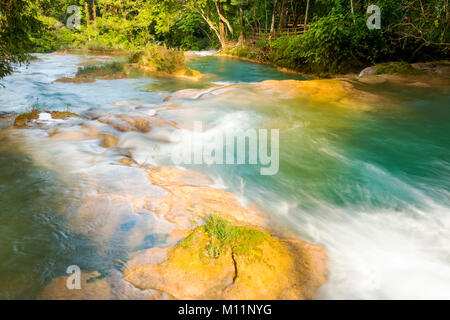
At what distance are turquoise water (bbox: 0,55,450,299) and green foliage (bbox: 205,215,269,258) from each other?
2.14ft

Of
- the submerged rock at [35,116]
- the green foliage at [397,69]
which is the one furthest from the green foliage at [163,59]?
the green foliage at [397,69]

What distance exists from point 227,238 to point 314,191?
2065 millimetres

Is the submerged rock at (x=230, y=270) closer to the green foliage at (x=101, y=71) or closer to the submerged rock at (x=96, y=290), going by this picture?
the submerged rock at (x=96, y=290)

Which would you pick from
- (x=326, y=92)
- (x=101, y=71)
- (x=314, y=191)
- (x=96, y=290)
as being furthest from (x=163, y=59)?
(x=96, y=290)

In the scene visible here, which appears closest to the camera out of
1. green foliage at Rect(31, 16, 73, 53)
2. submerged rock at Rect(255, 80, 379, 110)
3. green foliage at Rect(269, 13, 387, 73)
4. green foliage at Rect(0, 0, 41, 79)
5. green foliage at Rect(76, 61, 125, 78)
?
green foliage at Rect(0, 0, 41, 79)

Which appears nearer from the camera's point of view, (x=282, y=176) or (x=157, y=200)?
(x=157, y=200)

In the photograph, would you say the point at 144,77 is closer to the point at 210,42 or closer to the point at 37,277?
the point at 37,277

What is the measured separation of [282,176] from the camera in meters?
4.64

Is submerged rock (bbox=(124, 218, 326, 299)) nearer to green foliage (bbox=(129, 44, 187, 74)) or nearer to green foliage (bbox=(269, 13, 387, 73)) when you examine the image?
green foliage (bbox=(269, 13, 387, 73))

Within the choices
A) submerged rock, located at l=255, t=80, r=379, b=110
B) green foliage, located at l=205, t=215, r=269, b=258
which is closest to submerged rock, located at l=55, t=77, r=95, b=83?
submerged rock, located at l=255, t=80, r=379, b=110

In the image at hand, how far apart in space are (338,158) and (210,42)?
33.0 meters

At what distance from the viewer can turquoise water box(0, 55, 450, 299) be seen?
8.53 ft
